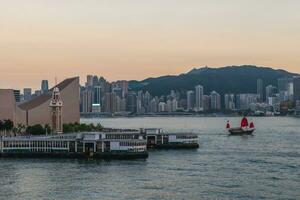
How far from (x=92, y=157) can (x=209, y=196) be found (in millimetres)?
11872

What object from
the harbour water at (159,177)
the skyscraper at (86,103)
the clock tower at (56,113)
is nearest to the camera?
the harbour water at (159,177)

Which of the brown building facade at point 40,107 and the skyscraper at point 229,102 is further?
the skyscraper at point 229,102

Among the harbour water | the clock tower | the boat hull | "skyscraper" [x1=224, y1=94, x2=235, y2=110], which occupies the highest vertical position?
"skyscraper" [x1=224, y1=94, x2=235, y2=110]

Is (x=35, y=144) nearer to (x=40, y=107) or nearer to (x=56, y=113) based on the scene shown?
(x=56, y=113)

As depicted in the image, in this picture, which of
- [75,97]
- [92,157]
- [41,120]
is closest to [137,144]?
[92,157]

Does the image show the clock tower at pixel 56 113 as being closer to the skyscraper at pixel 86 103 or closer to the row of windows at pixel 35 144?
the row of windows at pixel 35 144

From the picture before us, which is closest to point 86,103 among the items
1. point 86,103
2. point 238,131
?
point 86,103

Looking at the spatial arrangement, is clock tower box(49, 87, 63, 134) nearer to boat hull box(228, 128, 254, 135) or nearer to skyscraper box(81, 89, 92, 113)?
boat hull box(228, 128, 254, 135)

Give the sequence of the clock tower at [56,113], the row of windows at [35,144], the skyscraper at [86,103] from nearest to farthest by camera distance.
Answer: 1. the row of windows at [35,144]
2. the clock tower at [56,113]
3. the skyscraper at [86,103]

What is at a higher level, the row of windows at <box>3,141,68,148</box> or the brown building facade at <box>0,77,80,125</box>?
the brown building facade at <box>0,77,80,125</box>

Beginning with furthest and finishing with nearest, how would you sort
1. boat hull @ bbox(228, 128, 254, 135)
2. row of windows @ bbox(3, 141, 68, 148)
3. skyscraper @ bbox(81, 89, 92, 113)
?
skyscraper @ bbox(81, 89, 92, 113), boat hull @ bbox(228, 128, 254, 135), row of windows @ bbox(3, 141, 68, 148)

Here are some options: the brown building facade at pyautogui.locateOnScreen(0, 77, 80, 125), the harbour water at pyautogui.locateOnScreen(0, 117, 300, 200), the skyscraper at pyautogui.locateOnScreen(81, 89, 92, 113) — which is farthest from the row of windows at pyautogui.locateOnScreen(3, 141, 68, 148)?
the skyscraper at pyautogui.locateOnScreen(81, 89, 92, 113)

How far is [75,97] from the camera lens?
51.3m

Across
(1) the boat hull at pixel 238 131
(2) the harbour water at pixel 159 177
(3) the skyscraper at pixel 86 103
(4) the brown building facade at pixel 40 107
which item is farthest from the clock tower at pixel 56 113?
(3) the skyscraper at pixel 86 103
